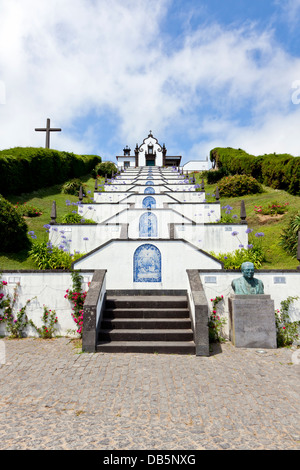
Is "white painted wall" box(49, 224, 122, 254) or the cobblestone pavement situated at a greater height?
"white painted wall" box(49, 224, 122, 254)

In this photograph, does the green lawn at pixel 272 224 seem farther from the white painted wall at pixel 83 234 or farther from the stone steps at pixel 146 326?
the white painted wall at pixel 83 234

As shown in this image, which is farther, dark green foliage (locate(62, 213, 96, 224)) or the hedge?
the hedge

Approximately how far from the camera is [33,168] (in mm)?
24469

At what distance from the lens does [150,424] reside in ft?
12.1

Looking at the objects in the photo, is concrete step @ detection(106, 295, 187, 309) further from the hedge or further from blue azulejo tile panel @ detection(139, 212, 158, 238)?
the hedge

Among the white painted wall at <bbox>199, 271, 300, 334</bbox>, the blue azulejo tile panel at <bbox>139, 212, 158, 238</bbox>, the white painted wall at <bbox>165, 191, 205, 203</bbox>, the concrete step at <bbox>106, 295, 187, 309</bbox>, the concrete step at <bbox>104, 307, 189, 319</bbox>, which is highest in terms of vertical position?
the white painted wall at <bbox>165, 191, 205, 203</bbox>

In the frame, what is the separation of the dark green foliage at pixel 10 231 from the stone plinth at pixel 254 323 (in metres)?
10.9

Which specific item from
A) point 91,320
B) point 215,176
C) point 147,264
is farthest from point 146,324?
point 215,176

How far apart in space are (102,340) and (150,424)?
327 cm

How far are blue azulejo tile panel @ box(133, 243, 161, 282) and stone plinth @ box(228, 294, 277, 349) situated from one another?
3.18 metres

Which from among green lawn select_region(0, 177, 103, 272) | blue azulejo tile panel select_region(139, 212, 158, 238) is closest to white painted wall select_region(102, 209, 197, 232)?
blue azulejo tile panel select_region(139, 212, 158, 238)

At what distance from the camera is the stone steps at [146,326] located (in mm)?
6348

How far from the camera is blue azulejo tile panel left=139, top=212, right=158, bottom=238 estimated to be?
15.0 meters

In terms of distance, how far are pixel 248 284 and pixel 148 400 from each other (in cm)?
397
